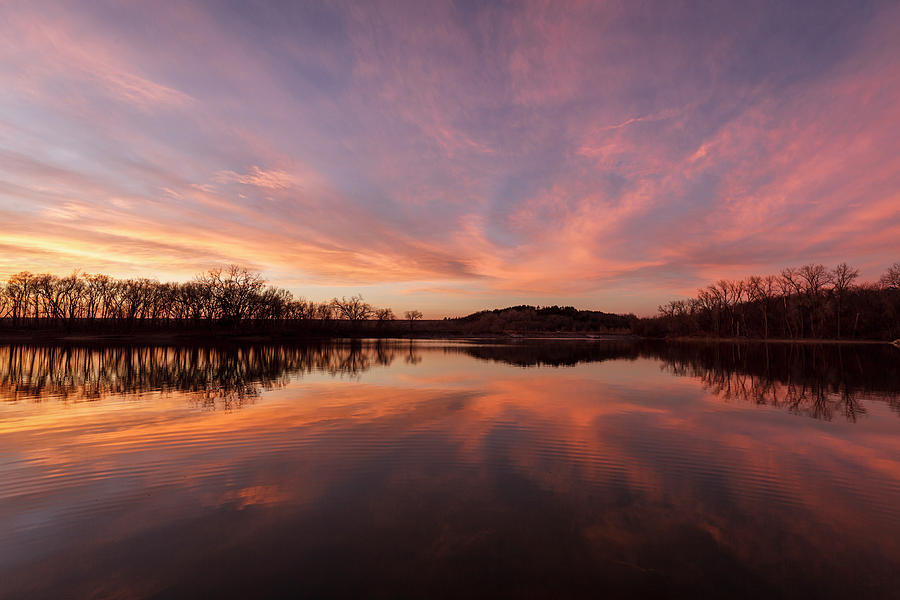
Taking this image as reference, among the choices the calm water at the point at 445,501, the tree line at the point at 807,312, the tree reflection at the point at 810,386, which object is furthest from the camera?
the tree line at the point at 807,312

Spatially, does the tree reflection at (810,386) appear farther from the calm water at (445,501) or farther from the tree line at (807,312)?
the tree line at (807,312)

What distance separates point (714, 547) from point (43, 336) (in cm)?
11085

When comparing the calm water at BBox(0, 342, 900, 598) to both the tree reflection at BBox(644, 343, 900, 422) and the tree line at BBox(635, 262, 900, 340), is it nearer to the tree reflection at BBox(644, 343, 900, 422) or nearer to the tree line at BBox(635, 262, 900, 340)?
the tree reflection at BBox(644, 343, 900, 422)

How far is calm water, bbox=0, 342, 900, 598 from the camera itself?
5.03 metres

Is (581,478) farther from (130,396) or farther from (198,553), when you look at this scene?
(130,396)

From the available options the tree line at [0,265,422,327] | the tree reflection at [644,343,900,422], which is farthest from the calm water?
the tree line at [0,265,422,327]

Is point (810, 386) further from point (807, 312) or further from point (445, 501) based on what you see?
point (807, 312)

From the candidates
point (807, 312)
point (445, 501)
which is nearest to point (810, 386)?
point (445, 501)

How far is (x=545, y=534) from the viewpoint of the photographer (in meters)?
6.08

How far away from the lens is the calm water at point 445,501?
16.5 ft

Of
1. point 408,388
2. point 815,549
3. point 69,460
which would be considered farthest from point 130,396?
point 815,549

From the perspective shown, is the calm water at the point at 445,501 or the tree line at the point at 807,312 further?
the tree line at the point at 807,312

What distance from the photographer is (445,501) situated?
727cm

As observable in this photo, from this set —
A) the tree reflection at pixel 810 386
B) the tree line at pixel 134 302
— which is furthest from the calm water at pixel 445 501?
the tree line at pixel 134 302
